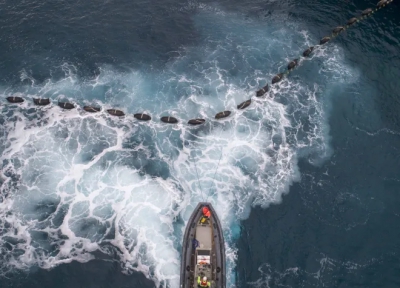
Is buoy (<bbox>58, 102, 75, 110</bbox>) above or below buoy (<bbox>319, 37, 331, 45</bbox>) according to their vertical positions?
below

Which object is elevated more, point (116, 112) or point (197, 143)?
point (116, 112)

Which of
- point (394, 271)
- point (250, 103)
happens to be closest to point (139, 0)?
point (250, 103)

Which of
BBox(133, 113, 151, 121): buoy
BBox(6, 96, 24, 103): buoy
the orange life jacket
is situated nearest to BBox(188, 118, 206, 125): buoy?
BBox(133, 113, 151, 121): buoy

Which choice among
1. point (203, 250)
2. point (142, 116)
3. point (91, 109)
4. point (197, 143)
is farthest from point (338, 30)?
point (203, 250)

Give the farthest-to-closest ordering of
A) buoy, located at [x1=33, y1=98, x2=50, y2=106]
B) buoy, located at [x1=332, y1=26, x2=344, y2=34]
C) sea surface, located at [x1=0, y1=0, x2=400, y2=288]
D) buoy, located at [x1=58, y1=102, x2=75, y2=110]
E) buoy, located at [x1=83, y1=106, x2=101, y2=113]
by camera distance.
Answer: buoy, located at [x1=332, y1=26, x2=344, y2=34]
buoy, located at [x1=33, y1=98, x2=50, y2=106]
buoy, located at [x1=58, y1=102, x2=75, y2=110]
buoy, located at [x1=83, y1=106, x2=101, y2=113]
sea surface, located at [x1=0, y1=0, x2=400, y2=288]

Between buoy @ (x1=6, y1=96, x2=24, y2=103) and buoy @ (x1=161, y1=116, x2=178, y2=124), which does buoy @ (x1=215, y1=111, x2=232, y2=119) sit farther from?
buoy @ (x1=6, y1=96, x2=24, y2=103)

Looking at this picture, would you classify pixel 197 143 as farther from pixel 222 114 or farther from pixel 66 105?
pixel 66 105

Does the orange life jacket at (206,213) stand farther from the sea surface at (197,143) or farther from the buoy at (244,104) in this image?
the buoy at (244,104)
